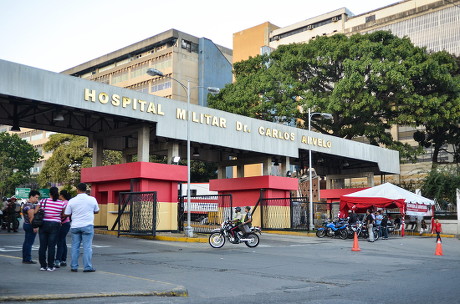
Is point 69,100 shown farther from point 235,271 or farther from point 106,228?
point 235,271

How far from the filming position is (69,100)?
2264cm

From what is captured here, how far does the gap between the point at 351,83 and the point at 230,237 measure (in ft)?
85.5

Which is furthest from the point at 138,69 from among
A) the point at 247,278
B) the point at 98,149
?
the point at 247,278

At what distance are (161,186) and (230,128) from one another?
588 cm

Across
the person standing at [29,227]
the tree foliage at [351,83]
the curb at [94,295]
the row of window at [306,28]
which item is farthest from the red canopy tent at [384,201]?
the row of window at [306,28]

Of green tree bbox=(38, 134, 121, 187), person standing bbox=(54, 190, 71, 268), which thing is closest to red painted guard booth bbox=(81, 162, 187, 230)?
person standing bbox=(54, 190, 71, 268)

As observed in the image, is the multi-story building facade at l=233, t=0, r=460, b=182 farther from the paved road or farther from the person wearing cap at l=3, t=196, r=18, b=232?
the paved road

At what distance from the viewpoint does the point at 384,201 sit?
29562mm

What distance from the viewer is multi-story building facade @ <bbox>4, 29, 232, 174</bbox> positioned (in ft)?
267

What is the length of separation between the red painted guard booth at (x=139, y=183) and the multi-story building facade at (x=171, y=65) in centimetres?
5222

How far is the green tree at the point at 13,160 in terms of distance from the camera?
7212 cm

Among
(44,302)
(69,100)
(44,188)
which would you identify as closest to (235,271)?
(44,302)

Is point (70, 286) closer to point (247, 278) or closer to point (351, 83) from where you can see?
point (247, 278)

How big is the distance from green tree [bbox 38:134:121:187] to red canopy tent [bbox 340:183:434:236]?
34907mm
